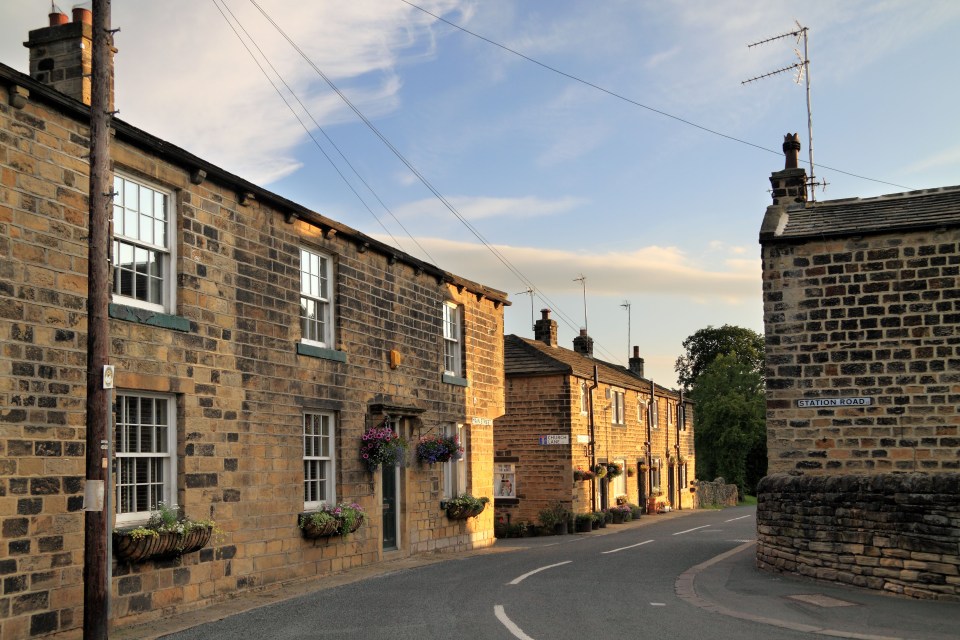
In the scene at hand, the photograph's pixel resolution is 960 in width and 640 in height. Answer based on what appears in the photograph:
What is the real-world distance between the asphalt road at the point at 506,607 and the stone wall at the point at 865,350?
3.44 meters

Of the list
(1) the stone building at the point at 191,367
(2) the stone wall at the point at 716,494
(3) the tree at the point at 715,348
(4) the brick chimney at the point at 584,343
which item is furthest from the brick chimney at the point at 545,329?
(3) the tree at the point at 715,348

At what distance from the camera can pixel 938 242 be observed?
15.6 metres

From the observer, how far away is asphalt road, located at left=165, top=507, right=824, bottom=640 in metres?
10.3

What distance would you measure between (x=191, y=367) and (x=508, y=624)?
554 centimetres

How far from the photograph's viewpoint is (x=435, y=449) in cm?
2006

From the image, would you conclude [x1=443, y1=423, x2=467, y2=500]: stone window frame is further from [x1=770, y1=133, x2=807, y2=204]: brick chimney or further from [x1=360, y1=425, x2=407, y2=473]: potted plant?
[x1=770, y1=133, x2=807, y2=204]: brick chimney

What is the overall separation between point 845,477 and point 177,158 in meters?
10.6

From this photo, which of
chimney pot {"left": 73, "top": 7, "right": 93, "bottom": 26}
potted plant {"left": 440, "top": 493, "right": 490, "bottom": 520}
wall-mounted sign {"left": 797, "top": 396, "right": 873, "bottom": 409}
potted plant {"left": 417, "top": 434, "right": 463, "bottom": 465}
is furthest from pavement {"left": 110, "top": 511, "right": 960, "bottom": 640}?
chimney pot {"left": 73, "top": 7, "right": 93, "bottom": 26}

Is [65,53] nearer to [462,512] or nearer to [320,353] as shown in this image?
[320,353]

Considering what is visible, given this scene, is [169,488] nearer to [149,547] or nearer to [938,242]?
[149,547]

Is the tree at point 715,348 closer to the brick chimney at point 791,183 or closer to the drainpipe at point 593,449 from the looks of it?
the drainpipe at point 593,449

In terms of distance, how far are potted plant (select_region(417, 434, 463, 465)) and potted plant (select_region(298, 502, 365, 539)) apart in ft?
9.58

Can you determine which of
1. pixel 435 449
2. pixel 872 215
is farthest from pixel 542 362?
pixel 872 215

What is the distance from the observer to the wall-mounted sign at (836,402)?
15.8 m
